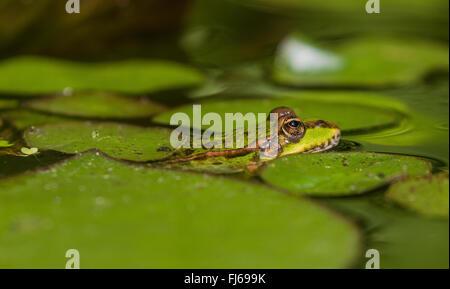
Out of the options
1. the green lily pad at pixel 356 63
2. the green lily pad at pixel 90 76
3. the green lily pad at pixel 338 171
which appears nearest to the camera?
the green lily pad at pixel 338 171

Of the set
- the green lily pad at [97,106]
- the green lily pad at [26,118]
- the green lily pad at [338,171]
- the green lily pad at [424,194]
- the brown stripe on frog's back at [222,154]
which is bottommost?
the green lily pad at [424,194]

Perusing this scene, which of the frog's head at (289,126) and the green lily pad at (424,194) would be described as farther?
the frog's head at (289,126)
